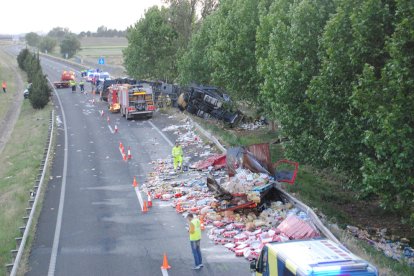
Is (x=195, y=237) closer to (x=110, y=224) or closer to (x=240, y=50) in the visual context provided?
(x=110, y=224)

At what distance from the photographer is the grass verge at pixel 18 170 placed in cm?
1751

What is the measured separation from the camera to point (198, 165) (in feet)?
80.6

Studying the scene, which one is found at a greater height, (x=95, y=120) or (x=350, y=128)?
(x=350, y=128)

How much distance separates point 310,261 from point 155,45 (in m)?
46.0

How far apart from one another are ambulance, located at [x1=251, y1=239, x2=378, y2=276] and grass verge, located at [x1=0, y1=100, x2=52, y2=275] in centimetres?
769

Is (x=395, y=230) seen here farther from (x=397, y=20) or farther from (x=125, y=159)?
(x=125, y=159)

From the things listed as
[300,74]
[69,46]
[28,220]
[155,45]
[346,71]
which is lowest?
[28,220]

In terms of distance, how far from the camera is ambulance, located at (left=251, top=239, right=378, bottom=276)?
8742mm

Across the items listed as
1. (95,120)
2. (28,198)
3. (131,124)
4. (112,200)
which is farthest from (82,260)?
(95,120)

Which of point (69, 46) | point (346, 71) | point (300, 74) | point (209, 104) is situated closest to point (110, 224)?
point (300, 74)

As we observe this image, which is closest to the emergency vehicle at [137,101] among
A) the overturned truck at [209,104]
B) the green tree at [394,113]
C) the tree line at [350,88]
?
the overturned truck at [209,104]

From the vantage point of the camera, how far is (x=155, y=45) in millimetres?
53156

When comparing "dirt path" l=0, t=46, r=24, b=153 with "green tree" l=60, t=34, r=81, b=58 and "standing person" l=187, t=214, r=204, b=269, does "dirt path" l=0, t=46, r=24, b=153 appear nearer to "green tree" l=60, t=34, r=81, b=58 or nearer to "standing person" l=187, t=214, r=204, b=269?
"standing person" l=187, t=214, r=204, b=269

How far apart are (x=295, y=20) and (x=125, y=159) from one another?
13.1 meters
